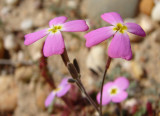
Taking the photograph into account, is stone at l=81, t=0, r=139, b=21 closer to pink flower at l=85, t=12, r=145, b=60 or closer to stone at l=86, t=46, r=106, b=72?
stone at l=86, t=46, r=106, b=72

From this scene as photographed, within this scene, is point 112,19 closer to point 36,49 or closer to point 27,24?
point 36,49

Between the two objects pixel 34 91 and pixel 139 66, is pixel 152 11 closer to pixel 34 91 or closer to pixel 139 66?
pixel 139 66

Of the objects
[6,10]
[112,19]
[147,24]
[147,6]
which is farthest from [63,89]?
[6,10]

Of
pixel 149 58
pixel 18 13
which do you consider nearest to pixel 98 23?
pixel 149 58

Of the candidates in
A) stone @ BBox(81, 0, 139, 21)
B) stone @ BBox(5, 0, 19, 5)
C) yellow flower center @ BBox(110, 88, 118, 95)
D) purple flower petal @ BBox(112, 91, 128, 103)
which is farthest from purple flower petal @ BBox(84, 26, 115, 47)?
stone @ BBox(5, 0, 19, 5)

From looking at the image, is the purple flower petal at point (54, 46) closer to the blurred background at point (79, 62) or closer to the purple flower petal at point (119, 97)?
the purple flower petal at point (119, 97)
